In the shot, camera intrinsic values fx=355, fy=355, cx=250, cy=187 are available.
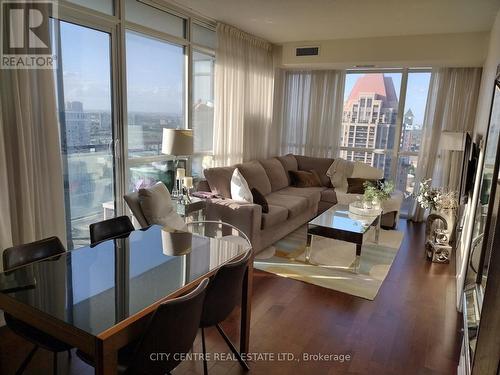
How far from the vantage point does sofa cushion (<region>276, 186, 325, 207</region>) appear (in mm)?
5239

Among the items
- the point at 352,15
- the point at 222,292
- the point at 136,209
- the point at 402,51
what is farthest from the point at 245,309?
the point at 402,51

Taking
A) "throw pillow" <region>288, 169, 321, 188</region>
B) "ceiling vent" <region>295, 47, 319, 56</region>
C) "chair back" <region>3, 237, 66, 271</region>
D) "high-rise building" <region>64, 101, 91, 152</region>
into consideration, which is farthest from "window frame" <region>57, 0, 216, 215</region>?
"throw pillow" <region>288, 169, 321, 188</region>

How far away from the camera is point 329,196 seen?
5586mm

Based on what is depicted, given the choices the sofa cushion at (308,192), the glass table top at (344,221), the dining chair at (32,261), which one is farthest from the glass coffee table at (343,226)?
the dining chair at (32,261)

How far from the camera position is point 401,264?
4012 mm

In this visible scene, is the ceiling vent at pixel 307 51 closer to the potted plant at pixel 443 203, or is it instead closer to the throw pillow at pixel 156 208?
the potted plant at pixel 443 203

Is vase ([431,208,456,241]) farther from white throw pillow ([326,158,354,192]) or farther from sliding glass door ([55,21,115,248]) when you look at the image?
sliding glass door ([55,21,115,248])

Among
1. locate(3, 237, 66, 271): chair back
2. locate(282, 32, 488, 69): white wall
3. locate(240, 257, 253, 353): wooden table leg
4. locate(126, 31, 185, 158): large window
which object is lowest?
locate(240, 257, 253, 353): wooden table leg

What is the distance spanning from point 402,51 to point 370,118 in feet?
4.24

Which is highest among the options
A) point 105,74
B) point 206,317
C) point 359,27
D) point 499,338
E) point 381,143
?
point 359,27

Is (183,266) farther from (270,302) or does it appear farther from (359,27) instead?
(359,27)

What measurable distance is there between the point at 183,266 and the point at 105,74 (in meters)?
2.40

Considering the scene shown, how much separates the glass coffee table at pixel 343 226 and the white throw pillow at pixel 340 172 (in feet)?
4.60

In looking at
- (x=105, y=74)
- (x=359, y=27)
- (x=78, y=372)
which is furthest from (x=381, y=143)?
(x=78, y=372)
